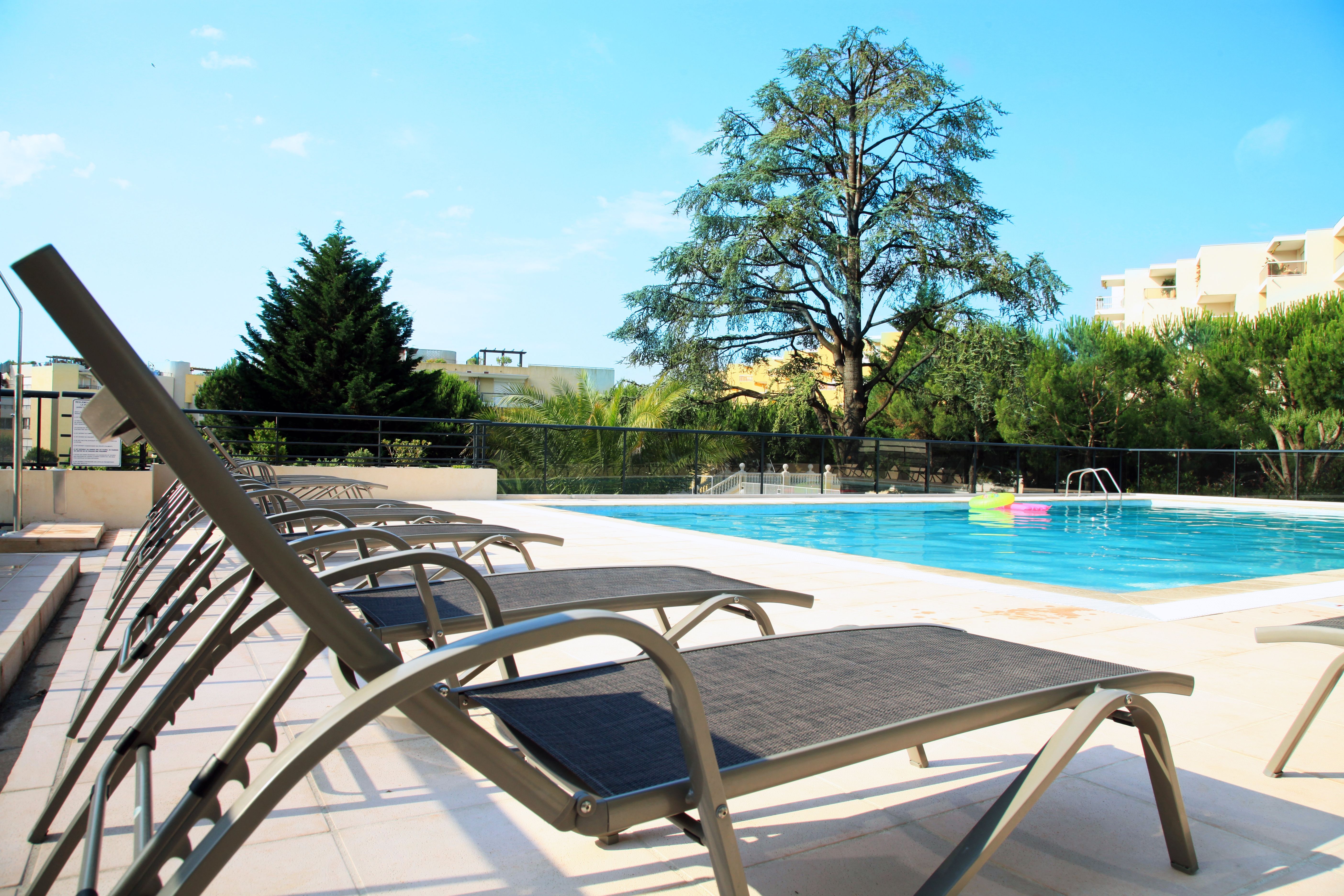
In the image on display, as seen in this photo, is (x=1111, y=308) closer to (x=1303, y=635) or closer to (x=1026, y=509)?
(x=1026, y=509)

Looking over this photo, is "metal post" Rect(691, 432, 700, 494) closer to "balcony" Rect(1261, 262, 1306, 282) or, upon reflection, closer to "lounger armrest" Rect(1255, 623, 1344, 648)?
"lounger armrest" Rect(1255, 623, 1344, 648)

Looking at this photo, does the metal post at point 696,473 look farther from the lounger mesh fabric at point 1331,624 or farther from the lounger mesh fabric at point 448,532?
the lounger mesh fabric at point 1331,624

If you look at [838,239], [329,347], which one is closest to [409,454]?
[838,239]

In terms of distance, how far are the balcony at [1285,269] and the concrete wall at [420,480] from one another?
37.6 metres

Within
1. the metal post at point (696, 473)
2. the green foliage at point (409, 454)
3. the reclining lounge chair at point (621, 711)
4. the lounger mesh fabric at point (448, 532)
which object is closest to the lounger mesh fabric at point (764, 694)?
the reclining lounge chair at point (621, 711)

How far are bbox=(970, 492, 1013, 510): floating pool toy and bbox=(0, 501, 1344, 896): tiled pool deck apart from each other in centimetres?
1168

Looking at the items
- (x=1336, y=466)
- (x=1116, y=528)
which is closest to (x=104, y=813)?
(x=1116, y=528)

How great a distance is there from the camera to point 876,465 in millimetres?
16000

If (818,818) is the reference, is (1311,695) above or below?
above

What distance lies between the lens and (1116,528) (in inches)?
447

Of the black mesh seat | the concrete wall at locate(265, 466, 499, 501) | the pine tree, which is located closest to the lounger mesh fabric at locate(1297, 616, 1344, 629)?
the black mesh seat

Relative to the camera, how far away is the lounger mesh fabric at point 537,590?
6.40 ft

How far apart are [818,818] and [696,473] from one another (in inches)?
500

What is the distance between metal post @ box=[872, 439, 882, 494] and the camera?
16.0 m
